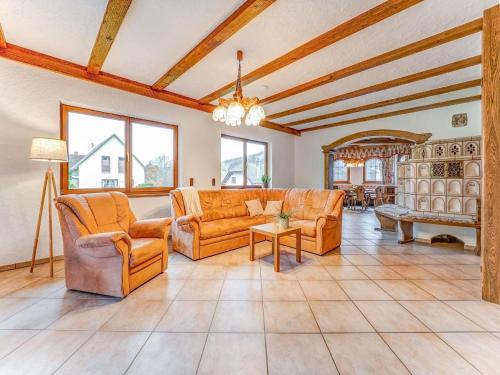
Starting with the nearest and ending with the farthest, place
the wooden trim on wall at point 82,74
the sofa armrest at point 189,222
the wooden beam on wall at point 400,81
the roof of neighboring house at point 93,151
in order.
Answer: the wooden trim on wall at point 82,74
the wooden beam on wall at point 400,81
the sofa armrest at point 189,222
the roof of neighboring house at point 93,151

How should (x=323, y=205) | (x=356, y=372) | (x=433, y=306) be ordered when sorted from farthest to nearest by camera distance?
(x=323, y=205)
(x=433, y=306)
(x=356, y=372)

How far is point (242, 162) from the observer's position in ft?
19.3

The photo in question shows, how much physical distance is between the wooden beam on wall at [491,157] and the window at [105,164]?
4.90m

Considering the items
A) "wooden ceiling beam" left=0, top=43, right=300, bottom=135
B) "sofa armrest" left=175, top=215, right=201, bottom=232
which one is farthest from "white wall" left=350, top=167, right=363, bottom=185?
"sofa armrest" left=175, top=215, right=201, bottom=232

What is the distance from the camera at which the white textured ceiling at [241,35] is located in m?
2.04

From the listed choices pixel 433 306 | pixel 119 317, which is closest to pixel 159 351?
pixel 119 317

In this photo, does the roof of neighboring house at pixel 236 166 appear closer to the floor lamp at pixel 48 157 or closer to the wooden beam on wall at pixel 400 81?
the wooden beam on wall at pixel 400 81

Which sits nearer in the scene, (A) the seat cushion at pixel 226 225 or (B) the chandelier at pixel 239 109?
(B) the chandelier at pixel 239 109

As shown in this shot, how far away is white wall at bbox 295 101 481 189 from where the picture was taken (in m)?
4.18

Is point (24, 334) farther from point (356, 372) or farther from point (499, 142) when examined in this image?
point (499, 142)

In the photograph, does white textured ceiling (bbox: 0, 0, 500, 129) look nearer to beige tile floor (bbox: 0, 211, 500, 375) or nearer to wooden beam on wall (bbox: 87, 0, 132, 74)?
wooden beam on wall (bbox: 87, 0, 132, 74)

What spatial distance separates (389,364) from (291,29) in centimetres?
297

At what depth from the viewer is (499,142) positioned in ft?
6.73

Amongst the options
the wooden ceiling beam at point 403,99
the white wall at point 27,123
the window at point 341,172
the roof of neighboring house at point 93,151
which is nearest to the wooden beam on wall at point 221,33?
the white wall at point 27,123
